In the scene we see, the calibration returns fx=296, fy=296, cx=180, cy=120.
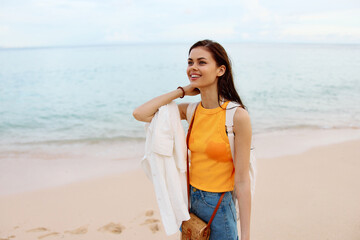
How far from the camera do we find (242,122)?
1.84 metres

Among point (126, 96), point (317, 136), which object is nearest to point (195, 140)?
point (317, 136)

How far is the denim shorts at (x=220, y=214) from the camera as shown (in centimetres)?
200

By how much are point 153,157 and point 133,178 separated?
359 centimetres

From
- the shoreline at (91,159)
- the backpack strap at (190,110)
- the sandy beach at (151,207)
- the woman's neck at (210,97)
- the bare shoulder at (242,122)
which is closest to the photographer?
the bare shoulder at (242,122)

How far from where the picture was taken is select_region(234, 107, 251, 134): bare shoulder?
6.02 feet

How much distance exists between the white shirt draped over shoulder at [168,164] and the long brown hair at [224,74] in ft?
1.24

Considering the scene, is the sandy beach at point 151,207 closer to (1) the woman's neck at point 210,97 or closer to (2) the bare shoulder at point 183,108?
(2) the bare shoulder at point 183,108

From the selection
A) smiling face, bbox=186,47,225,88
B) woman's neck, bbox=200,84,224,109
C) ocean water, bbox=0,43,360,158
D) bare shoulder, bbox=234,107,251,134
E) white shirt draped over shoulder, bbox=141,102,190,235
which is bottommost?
ocean water, bbox=0,43,360,158

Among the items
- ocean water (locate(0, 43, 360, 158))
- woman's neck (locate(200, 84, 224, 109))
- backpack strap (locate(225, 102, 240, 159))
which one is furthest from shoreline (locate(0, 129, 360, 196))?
backpack strap (locate(225, 102, 240, 159))

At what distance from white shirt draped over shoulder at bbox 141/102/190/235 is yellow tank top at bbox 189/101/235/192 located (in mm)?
107

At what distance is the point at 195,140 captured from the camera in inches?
80.5

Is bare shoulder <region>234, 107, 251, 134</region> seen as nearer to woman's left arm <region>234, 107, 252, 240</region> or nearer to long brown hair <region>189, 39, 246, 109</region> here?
woman's left arm <region>234, 107, 252, 240</region>

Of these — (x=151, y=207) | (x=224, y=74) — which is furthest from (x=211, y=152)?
(x=151, y=207)

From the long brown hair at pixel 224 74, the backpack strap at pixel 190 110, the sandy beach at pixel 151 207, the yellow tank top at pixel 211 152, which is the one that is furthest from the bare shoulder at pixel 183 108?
the sandy beach at pixel 151 207
